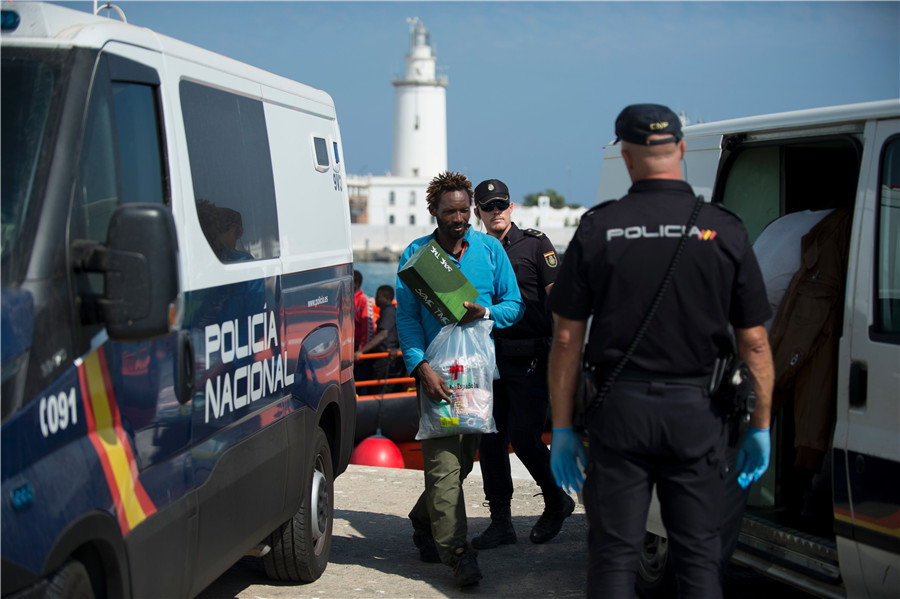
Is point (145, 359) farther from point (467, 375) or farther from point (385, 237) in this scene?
point (385, 237)

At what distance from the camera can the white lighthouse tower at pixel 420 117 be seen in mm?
111500

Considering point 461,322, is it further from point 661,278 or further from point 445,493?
point 661,278

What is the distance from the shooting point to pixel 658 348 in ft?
11.0

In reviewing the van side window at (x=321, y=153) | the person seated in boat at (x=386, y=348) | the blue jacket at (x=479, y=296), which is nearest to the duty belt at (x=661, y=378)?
the blue jacket at (x=479, y=296)

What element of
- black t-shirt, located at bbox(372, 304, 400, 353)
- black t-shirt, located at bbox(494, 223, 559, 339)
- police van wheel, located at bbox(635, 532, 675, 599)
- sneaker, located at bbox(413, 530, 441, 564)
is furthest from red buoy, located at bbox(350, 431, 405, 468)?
police van wheel, located at bbox(635, 532, 675, 599)

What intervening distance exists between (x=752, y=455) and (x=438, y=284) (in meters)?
1.98

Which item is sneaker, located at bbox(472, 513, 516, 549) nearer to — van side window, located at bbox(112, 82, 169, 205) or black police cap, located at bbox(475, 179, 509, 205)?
black police cap, located at bbox(475, 179, 509, 205)

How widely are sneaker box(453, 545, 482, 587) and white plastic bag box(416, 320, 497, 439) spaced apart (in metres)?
0.60

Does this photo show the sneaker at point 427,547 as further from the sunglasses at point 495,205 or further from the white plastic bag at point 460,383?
the sunglasses at point 495,205

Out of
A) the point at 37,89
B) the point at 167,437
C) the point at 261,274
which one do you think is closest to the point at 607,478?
the point at 167,437

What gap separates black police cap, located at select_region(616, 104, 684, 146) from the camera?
346cm

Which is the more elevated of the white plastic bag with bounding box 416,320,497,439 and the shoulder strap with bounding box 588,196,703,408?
the shoulder strap with bounding box 588,196,703,408

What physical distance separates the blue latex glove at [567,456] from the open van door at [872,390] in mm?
1031

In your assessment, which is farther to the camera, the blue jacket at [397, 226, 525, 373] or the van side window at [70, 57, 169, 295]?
the blue jacket at [397, 226, 525, 373]
